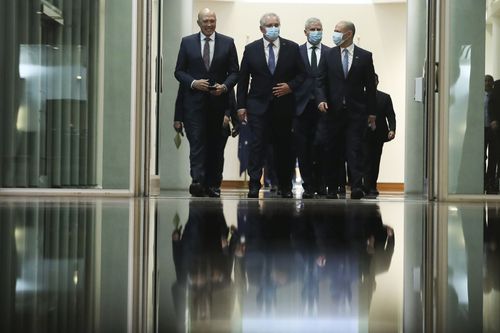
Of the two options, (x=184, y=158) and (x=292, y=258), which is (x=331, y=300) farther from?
(x=184, y=158)

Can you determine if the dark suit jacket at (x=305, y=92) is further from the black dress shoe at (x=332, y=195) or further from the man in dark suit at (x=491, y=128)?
the man in dark suit at (x=491, y=128)

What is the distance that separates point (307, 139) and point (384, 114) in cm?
303

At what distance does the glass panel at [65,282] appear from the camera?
2.92ft

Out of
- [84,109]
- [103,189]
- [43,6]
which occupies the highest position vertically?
[43,6]

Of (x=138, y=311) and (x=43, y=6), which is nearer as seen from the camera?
(x=138, y=311)

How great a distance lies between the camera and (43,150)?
27.0 feet

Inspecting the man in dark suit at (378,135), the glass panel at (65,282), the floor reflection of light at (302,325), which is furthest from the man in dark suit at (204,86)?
the floor reflection of light at (302,325)

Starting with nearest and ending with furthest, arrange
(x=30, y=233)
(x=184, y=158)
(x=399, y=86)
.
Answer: (x=30, y=233) → (x=184, y=158) → (x=399, y=86)

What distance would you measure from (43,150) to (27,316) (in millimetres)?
7507

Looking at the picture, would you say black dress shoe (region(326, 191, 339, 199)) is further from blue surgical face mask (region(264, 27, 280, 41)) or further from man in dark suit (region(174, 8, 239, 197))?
blue surgical face mask (region(264, 27, 280, 41))

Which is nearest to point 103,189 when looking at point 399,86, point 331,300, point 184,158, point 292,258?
point 184,158

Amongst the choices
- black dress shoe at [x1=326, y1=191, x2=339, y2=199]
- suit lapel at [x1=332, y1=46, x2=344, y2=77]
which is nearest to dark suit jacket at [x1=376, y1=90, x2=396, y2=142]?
suit lapel at [x1=332, y1=46, x2=344, y2=77]

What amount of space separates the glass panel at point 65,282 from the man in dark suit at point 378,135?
9.53 meters

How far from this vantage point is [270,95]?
8.52 meters
